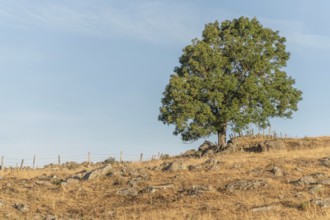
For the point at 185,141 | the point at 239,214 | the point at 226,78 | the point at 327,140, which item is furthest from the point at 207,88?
the point at 239,214

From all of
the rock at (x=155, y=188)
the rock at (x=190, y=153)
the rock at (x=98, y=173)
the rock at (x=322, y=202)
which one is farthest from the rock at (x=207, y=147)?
the rock at (x=322, y=202)

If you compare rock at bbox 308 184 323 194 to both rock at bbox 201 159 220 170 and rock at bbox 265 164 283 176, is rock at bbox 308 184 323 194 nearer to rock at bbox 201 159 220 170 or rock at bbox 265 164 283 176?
rock at bbox 265 164 283 176

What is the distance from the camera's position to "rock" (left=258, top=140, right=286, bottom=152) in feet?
192

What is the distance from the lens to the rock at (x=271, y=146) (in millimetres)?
58522

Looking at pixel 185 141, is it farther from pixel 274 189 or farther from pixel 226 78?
pixel 274 189

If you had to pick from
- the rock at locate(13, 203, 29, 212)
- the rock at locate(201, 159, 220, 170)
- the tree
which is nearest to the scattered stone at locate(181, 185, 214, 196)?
the rock at locate(201, 159, 220, 170)

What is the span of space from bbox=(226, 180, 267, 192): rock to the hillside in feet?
0.22

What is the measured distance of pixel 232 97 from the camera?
6103cm

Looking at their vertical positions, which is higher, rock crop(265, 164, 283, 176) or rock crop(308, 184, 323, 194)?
rock crop(265, 164, 283, 176)

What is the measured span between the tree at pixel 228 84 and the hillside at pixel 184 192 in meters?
17.1

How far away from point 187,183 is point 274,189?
249 inches

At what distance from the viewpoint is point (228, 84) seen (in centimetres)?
5928

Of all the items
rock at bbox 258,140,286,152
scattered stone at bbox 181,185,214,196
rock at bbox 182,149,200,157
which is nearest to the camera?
scattered stone at bbox 181,185,214,196

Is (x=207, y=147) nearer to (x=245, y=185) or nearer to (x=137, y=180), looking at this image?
(x=137, y=180)
